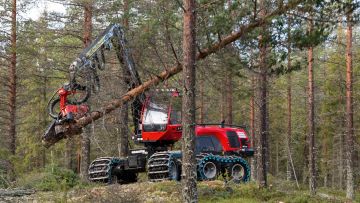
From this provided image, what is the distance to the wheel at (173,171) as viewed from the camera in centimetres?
1370

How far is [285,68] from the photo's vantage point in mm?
11922

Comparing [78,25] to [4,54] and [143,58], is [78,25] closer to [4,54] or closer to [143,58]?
[4,54]

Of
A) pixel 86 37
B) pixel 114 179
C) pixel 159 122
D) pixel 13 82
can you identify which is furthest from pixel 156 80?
pixel 13 82

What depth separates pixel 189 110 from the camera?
32.1ft

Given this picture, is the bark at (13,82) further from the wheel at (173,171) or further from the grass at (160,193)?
the wheel at (173,171)

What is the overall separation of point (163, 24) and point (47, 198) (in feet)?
16.0

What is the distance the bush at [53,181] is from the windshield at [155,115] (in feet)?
9.66

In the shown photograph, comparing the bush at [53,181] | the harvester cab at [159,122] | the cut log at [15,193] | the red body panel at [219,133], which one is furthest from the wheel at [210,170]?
the cut log at [15,193]

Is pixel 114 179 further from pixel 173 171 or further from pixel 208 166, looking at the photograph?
pixel 208 166

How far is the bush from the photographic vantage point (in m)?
14.2

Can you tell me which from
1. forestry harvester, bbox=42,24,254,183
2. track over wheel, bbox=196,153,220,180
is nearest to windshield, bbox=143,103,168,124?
forestry harvester, bbox=42,24,254,183

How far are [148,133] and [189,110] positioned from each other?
17.6 feet

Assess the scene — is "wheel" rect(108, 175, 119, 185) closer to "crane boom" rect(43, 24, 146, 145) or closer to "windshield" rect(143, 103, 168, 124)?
"crane boom" rect(43, 24, 146, 145)

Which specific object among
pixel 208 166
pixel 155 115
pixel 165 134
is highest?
pixel 155 115
